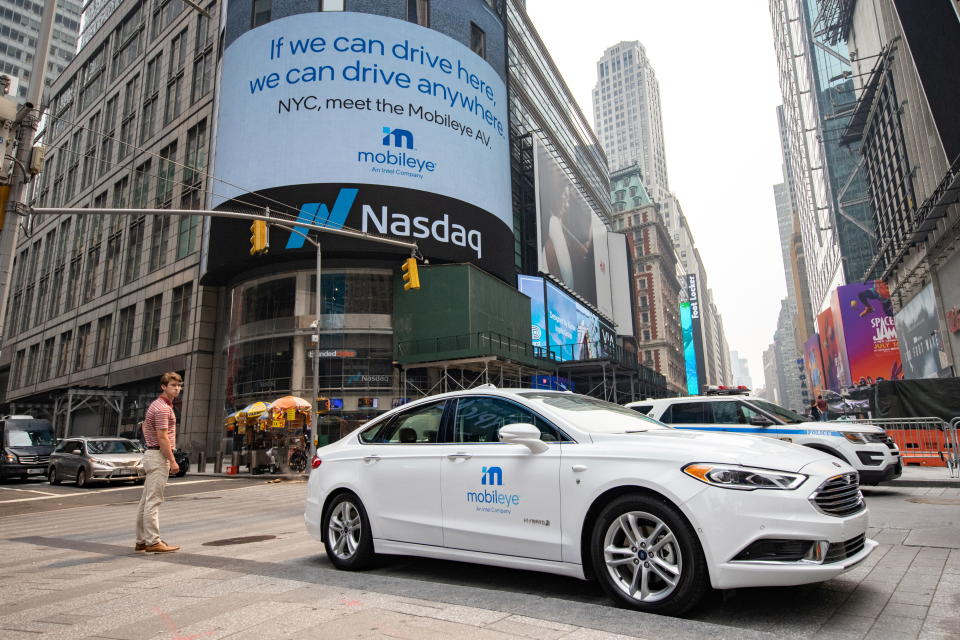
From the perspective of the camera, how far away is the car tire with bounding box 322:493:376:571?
5.32m

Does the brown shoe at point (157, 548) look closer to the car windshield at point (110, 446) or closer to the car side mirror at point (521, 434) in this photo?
the car side mirror at point (521, 434)

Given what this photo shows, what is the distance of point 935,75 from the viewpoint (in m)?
24.6

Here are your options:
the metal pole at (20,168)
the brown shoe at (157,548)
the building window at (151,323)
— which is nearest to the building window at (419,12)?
the building window at (151,323)

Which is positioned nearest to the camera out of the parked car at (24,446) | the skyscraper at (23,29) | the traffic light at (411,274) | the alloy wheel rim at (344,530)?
the alloy wheel rim at (344,530)

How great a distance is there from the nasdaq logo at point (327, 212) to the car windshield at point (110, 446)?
1326 cm

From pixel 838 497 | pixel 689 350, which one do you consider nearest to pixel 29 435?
pixel 838 497

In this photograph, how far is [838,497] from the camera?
3.72 meters

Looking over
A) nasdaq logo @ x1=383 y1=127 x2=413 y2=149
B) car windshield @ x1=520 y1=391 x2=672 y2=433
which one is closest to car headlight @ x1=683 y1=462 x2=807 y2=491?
car windshield @ x1=520 y1=391 x2=672 y2=433

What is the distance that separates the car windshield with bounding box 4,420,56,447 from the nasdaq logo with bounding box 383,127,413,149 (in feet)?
69.3

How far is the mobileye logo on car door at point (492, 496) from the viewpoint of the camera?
446cm

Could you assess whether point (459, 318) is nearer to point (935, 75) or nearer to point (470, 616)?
point (935, 75)

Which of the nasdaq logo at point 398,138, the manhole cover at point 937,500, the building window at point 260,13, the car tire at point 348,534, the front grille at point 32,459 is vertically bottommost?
the manhole cover at point 937,500

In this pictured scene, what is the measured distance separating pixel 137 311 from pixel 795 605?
48.2 meters

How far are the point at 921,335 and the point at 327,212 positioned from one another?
3387 cm
